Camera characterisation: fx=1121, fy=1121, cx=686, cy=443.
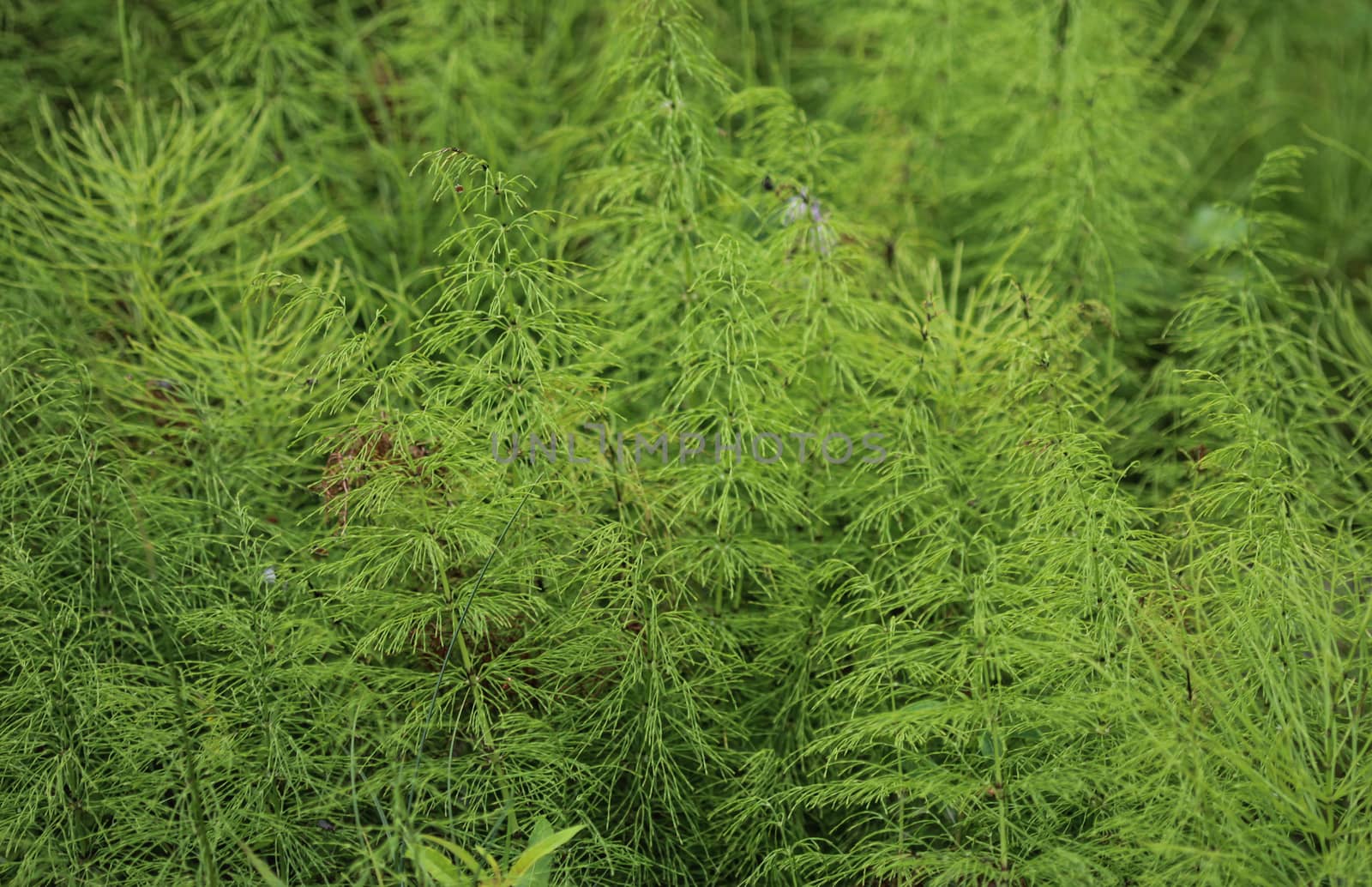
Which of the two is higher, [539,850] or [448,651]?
[448,651]

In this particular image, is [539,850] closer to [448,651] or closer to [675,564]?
[448,651]

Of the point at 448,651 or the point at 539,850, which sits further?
the point at 448,651

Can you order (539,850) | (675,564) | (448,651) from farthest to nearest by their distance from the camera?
(675,564) → (448,651) → (539,850)

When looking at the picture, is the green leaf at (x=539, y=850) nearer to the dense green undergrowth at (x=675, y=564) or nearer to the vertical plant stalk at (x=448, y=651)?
the dense green undergrowth at (x=675, y=564)

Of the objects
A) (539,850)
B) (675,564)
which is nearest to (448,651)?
(539,850)

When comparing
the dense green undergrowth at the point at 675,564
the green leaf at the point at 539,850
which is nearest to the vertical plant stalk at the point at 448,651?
the dense green undergrowth at the point at 675,564

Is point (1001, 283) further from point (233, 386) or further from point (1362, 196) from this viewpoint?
point (233, 386)

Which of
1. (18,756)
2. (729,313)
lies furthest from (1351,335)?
(18,756)

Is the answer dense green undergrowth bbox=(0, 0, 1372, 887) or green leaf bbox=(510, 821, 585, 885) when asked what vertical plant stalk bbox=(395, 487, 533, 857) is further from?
green leaf bbox=(510, 821, 585, 885)

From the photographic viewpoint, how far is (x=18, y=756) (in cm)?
177

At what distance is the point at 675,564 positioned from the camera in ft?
6.31

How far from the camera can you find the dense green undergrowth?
1.64 metres

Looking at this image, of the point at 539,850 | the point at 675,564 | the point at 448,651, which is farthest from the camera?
the point at 675,564

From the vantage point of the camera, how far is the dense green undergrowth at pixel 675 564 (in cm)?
164
